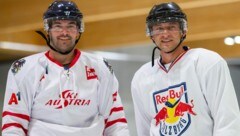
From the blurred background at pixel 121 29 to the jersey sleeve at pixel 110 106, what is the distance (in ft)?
9.39

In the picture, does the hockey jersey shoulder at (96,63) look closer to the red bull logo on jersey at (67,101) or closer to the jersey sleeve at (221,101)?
the red bull logo on jersey at (67,101)

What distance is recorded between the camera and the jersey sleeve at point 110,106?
3.85 meters

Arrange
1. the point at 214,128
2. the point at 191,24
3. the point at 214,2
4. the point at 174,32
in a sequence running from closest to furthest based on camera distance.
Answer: the point at 214,128, the point at 174,32, the point at 214,2, the point at 191,24

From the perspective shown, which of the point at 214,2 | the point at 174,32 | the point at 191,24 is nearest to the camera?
the point at 174,32

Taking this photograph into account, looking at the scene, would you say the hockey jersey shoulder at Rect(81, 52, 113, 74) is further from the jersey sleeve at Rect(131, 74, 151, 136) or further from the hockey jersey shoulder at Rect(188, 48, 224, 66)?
the hockey jersey shoulder at Rect(188, 48, 224, 66)

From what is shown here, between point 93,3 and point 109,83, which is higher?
point 93,3

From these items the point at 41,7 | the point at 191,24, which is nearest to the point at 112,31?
the point at 191,24

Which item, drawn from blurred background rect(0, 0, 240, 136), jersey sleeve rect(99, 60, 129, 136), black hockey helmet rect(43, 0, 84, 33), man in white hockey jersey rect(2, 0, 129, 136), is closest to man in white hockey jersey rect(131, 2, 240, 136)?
jersey sleeve rect(99, 60, 129, 136)

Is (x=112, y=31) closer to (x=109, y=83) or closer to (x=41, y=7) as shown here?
(x=41, y=7)

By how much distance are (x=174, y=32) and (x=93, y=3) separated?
3265 mm

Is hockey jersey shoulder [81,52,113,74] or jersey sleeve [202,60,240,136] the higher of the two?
hockey jersey shoulder [81,52,113,74]

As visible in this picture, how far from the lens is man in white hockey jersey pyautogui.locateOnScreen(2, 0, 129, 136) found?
3656mm

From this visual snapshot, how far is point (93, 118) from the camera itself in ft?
12.4

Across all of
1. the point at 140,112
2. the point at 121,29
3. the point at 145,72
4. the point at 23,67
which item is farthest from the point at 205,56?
the point at 121,29
